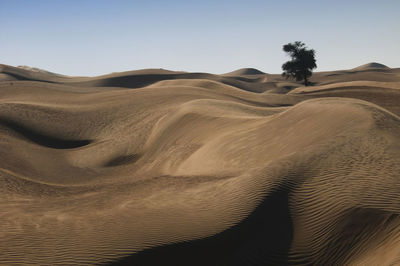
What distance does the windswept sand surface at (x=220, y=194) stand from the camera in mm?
10281

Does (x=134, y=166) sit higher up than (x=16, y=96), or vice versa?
(x=16, y=96)

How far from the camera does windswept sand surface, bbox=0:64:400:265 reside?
1028 cm

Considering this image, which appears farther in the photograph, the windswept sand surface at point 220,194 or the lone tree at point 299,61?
the lone tree at point 299,61

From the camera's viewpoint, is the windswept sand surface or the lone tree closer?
the windswept sand surface

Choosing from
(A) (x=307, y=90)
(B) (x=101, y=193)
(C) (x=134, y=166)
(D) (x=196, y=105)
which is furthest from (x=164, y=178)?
(A) (x=307, y=90)

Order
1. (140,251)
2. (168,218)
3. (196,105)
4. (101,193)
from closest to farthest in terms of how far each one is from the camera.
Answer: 1. (140,251)
2. (168,218)
3. (101,193)
4. (196,105)

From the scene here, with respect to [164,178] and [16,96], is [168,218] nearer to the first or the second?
[164,178]

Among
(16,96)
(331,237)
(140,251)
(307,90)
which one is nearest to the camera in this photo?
(140,251)

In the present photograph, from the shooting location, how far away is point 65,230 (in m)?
10.9

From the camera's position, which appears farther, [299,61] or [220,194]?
[299,61]

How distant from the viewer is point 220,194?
13.3m

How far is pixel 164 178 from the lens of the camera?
18.3m

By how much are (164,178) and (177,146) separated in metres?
6.68

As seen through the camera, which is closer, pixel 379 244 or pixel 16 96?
pixel 379 244
